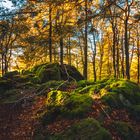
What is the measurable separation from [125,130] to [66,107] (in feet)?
7.38

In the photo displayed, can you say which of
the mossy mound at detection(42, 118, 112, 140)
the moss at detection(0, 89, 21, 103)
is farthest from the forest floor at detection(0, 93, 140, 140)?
the moss at detection(0, 89, 21, 103)

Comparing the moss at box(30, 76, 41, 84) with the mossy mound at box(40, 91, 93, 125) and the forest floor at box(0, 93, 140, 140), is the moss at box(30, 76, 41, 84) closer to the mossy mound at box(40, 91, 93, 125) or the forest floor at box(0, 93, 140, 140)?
the forest floor at box(0, 93, 140, 140)

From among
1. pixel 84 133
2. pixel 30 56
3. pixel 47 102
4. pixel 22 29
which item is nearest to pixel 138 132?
pixel 84 133

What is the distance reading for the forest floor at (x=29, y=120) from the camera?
848cm

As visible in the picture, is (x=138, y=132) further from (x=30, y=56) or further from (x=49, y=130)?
(x=30, y=56)

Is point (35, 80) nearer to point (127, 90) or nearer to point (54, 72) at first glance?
point (54, 72)

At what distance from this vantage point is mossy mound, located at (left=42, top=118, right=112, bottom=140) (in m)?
7.64

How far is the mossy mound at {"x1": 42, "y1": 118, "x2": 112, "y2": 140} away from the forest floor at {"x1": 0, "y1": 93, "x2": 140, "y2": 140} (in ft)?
0.85

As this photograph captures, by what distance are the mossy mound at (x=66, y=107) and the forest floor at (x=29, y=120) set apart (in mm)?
223

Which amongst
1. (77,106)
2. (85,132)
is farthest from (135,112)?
(85,132)

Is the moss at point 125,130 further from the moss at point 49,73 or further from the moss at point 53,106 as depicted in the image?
the moss at point 49,73

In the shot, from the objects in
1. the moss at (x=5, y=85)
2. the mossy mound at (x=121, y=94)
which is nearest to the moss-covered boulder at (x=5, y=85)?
the moss at (x=5, y=85)

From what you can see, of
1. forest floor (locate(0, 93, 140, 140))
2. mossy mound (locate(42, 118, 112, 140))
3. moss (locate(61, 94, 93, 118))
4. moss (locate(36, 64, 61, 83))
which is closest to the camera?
mossy mound (locate(42, 118, 112, 140))

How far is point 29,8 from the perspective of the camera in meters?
15.3
